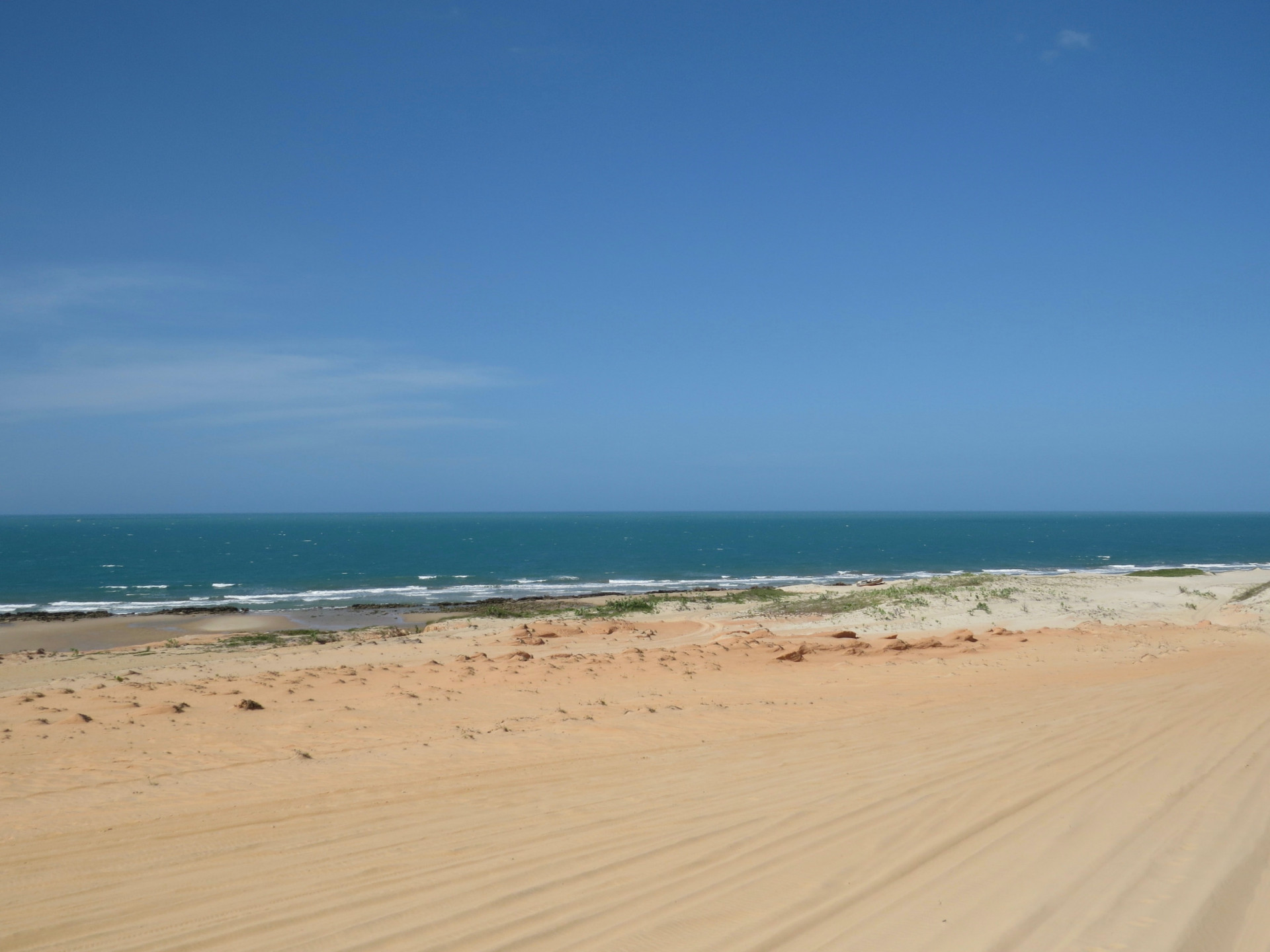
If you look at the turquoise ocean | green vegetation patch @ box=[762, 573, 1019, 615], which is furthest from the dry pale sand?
the turquoise ocean

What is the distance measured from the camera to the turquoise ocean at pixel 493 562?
47.6 m

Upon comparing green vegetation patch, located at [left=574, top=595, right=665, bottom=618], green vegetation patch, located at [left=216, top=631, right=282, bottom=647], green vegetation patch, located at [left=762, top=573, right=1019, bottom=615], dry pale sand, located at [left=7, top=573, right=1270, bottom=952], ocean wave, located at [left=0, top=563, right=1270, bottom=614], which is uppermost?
dry pale sand, located at [left=7, top=573, right=1270, bottom=952]

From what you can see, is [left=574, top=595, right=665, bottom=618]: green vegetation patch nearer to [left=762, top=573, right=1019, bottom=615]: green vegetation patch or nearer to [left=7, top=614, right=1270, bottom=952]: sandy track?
[left=762, top=573, right=1019, bottom=615]: green vegetation patch

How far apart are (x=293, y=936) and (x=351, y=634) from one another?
25546mm

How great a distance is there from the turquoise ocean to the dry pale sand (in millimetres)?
33114

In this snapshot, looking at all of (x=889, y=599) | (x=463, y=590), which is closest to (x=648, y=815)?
(x=889, y=599)

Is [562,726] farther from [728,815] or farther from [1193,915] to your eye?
[1193,915]

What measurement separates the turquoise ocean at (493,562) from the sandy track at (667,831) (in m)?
35.1

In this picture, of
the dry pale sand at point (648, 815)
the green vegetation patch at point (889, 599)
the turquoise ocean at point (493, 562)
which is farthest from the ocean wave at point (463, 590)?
the dry pale sand at point (648, 815)

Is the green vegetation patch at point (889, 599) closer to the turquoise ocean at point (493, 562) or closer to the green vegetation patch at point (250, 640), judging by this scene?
the turquoise ocean at point (493, 562)

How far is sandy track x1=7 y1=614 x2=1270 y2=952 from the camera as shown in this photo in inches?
165

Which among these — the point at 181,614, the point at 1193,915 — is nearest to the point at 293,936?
the point at 1193,915

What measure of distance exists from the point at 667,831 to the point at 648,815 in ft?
1.46

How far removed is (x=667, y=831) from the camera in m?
5.68
